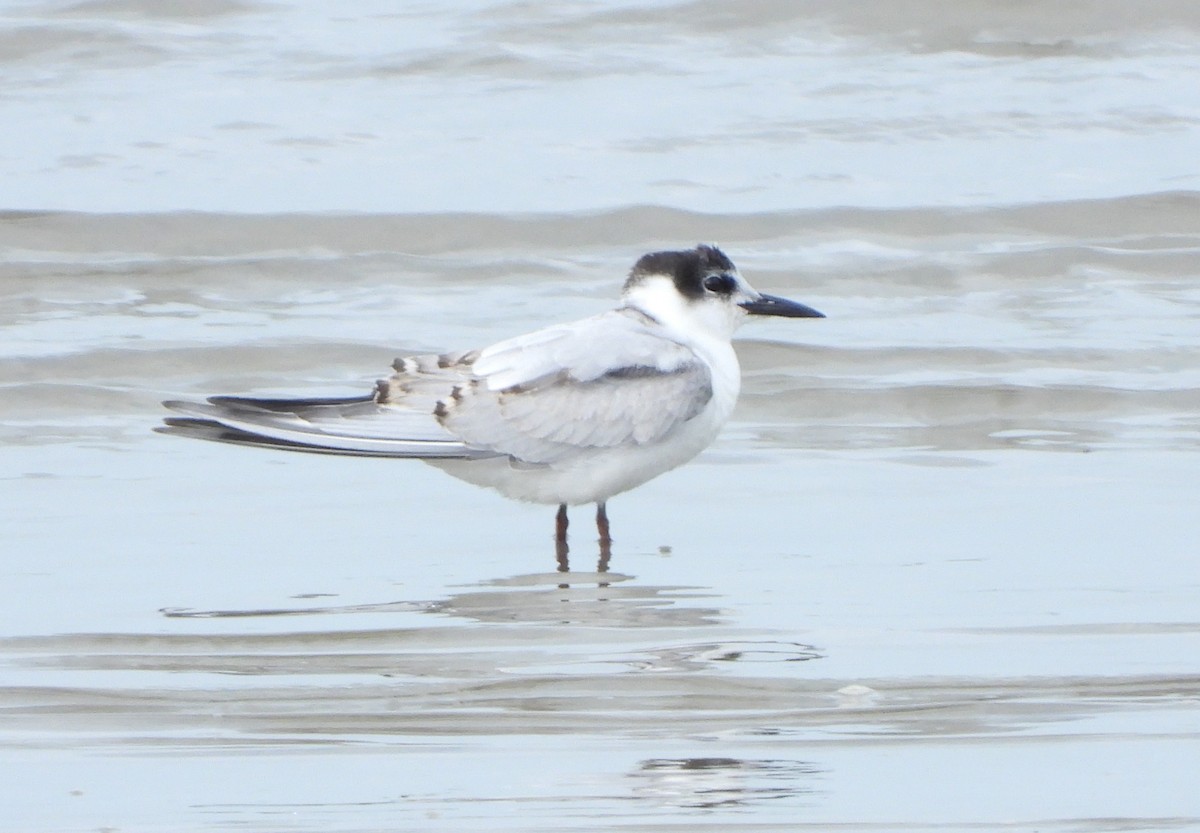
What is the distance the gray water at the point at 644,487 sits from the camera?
4207mm

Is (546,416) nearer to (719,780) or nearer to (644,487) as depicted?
(644,487)

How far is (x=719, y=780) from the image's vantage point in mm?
4043

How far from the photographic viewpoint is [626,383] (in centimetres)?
633

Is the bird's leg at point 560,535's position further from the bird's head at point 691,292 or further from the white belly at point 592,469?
the bird's head at point 691,292

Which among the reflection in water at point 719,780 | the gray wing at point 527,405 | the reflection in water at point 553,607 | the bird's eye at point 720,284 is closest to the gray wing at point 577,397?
the gray wing at point 527,405

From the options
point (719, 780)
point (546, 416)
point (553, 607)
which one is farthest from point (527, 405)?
point (719, 780)

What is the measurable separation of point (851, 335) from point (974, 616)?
4.18m

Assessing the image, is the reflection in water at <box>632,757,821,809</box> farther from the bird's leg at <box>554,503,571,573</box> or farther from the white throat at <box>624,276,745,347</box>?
the white throat at <box>624,276,745,347</box>

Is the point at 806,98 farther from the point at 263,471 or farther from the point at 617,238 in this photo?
the point at 263,471

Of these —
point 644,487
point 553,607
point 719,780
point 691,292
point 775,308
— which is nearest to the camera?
point 719,780

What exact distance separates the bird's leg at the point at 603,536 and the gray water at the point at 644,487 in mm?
71

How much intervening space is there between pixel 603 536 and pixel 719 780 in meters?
2.32

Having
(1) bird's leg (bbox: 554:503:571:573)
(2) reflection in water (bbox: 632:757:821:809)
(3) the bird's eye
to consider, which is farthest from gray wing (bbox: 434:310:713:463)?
(2) reflection in water (bbox: 632:757:821:809)

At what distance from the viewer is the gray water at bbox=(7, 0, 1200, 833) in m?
4.21
